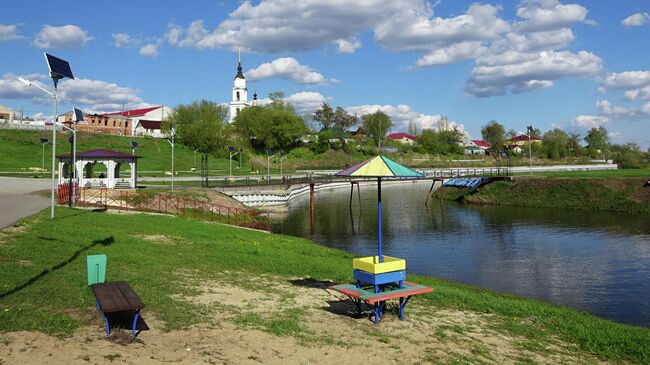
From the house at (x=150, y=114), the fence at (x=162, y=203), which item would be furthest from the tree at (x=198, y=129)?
the fence at (x=162, y=203)

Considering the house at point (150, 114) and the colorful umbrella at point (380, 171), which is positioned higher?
the house at point (150, 114)

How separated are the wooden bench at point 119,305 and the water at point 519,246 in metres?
15.4

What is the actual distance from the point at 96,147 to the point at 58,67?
76216 mm

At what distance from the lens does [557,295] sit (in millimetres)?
19875

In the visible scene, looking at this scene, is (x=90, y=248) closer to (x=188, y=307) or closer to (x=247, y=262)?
(x=247, y=262)

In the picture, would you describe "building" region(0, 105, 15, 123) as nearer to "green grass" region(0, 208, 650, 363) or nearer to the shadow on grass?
"green grass" region(0, 208, 650, 363)

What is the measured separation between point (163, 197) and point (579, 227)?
35.4 m

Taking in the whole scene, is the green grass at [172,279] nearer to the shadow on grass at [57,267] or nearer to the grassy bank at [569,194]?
the shadow on grass at [57,267]

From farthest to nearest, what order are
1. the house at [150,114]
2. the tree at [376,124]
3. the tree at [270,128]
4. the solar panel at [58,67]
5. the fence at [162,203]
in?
1. the tree at [376,124]
2. the house at [150,114]
3. the tree at [270,128]
4. the fence at [162,203]
5. the solar panel at [58,67]

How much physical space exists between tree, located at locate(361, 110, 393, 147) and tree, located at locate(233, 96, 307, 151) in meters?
38.9

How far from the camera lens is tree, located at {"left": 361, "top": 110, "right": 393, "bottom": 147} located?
15875cm

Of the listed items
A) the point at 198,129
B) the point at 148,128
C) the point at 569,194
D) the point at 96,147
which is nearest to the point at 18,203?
the point at 569,194

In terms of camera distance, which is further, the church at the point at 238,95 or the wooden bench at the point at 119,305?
the church at the point at 238,95

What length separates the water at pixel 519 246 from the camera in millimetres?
20531
